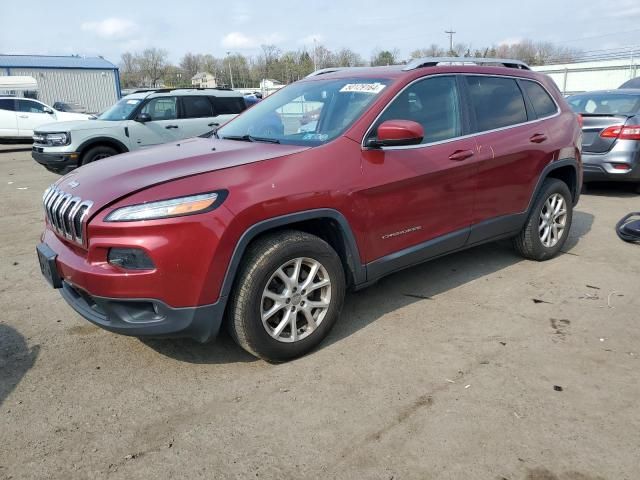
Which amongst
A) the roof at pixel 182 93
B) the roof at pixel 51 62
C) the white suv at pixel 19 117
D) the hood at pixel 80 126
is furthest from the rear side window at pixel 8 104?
the roof at pixel 51 62

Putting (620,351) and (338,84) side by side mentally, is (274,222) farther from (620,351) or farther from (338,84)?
(620,351)

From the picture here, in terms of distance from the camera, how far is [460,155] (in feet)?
13.1

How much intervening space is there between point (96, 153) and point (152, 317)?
7948 mm

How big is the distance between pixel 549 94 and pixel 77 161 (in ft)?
26.5

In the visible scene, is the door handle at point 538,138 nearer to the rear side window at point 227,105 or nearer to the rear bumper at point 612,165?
the rear bumper at point 612,165

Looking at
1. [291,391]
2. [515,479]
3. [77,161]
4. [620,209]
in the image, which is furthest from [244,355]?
[77,161]

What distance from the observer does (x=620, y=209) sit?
290 inches

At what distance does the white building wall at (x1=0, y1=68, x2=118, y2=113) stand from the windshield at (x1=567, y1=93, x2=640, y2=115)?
112ft

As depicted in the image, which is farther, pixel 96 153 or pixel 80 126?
pixel 96 153

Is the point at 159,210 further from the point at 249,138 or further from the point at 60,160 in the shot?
the point at 60,160

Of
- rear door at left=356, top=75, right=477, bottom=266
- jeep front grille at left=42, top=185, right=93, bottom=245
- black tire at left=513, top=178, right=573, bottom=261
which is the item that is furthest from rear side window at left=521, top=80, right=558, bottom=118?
jeep front grille at left=42, top=185, right=93, bottom=245

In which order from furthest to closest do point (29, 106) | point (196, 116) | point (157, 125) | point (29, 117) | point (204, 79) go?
1. point (204, 79)
2. point (29, 106)
3. point (29, 117)
4. point (196, 116)
5. point (157, 125)

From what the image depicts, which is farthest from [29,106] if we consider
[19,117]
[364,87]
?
[364,87]

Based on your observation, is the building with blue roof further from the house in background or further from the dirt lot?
the house in background
